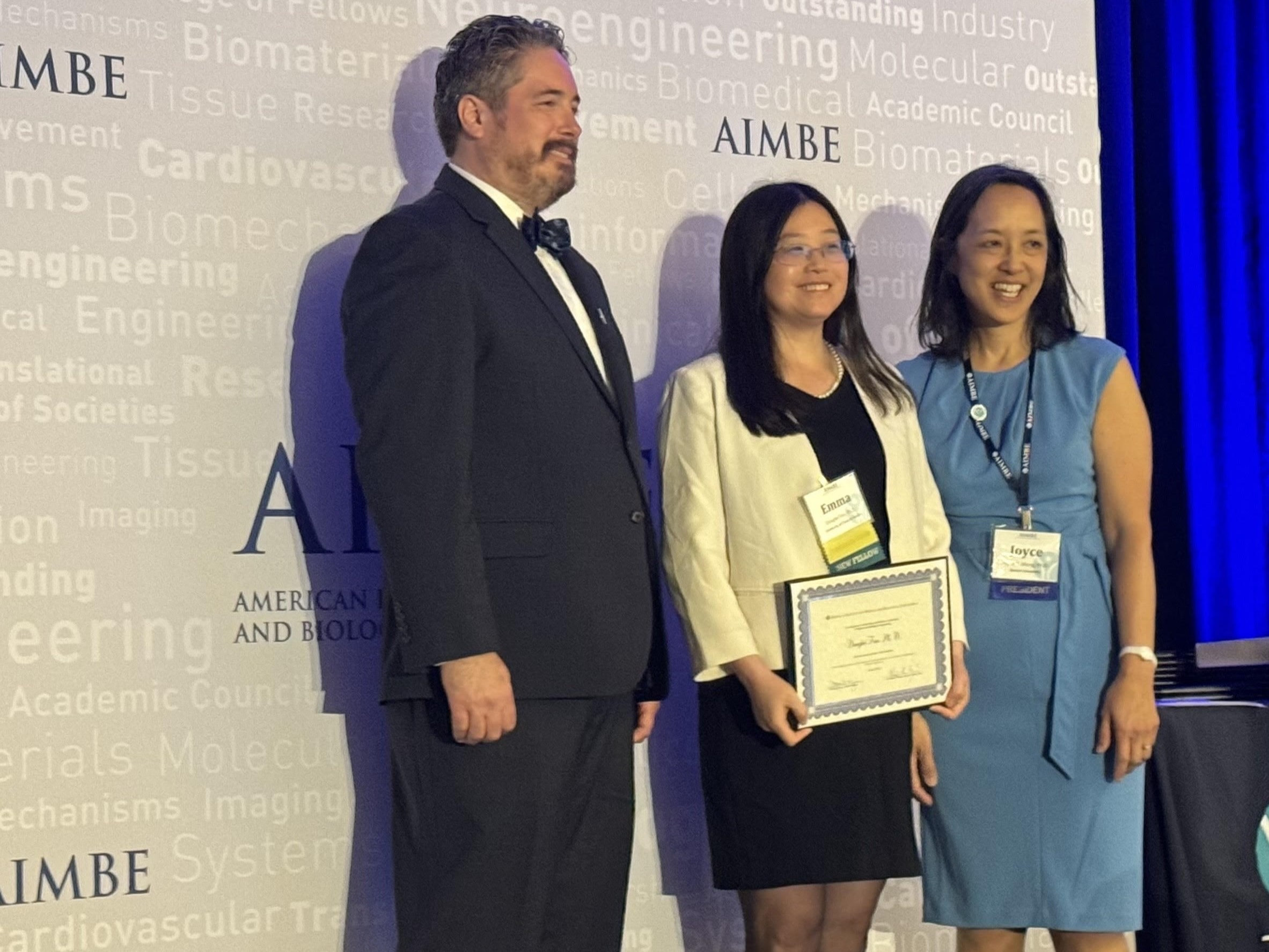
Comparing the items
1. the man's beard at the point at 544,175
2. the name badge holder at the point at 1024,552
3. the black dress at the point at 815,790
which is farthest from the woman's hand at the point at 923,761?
the man's beard at the point at 544,175

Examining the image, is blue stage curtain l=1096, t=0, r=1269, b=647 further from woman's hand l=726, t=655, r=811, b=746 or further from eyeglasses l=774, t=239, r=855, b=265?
woman's hand l=726, t=655, r=811, b=746

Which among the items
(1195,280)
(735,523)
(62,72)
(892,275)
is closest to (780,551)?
(735,523)

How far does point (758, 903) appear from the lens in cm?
245

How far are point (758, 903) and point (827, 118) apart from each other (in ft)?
5.33

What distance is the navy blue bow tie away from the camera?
237 centimetres

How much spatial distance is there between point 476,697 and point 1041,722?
102 cm

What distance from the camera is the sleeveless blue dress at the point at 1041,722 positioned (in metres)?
2.56

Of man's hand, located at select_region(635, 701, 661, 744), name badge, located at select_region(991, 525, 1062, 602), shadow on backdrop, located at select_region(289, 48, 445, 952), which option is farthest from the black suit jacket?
name badge, located at select_region(991, 525, 1062, 602)

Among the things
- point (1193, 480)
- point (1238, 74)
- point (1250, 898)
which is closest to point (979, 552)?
point (1250, 898)

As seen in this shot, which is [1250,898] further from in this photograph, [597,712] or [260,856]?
[260,856]

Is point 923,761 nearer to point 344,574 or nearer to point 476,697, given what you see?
point 476,697

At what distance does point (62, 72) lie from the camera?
8.39 ft

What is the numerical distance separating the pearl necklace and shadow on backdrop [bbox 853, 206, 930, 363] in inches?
25.4

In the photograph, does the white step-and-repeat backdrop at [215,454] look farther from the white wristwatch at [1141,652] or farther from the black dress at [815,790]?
the white wristwatch at [1141,652]
